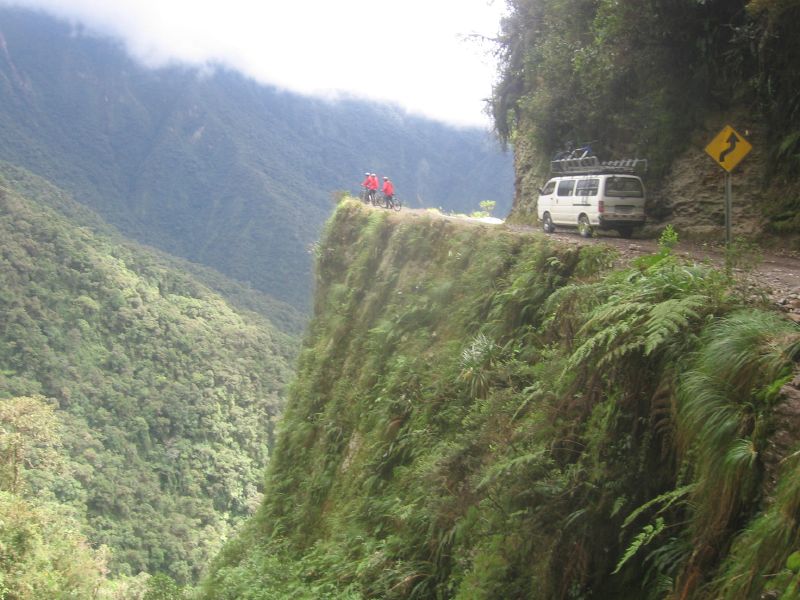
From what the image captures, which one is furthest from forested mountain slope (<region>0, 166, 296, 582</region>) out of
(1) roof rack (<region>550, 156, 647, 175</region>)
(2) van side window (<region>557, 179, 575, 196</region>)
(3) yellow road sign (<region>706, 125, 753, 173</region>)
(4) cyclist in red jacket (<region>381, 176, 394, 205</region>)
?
(3) yellow road sign (<region>706, 125, 753, 173</region>)

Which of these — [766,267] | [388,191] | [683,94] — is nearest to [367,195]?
[388,191]

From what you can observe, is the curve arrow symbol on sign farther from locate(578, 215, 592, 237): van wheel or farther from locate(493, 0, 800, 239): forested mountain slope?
locate(578, 215, 592, 237): van wheel

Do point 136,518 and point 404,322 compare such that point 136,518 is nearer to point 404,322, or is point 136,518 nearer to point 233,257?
point 404,322

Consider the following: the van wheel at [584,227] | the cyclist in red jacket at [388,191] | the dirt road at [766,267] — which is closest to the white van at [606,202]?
the van wheel at [584,227]

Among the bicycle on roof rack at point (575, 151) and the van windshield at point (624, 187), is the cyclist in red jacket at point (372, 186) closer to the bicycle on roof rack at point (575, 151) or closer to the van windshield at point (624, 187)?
the bicycle on roof rack at point (575, 151)

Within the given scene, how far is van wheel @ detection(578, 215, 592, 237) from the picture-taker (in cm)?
1563

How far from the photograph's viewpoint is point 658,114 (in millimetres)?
15508

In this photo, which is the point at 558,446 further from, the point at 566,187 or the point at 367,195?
the point at 367,195

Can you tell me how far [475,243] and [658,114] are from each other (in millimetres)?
6962

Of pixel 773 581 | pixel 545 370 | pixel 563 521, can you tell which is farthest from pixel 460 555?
pixel 773 581

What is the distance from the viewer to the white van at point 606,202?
15148 millimetres

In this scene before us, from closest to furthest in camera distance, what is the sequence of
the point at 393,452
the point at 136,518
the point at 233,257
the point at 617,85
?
the point at 393,452
the point at 617,85
the point at 136,518
the point at 233,257

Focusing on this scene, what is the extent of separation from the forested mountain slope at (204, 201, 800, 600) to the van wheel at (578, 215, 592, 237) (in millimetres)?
4870

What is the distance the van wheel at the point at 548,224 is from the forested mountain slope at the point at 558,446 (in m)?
6.57
